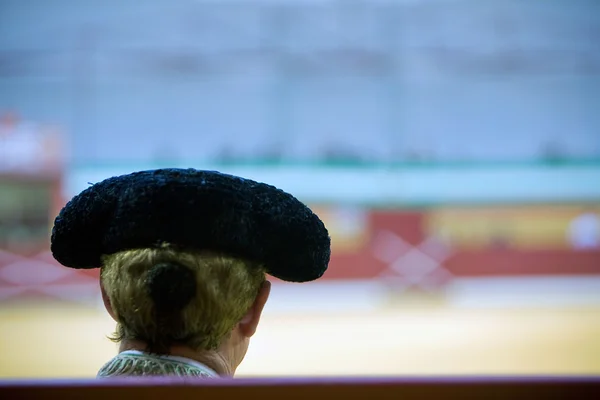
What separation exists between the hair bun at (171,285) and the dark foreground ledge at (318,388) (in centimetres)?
24

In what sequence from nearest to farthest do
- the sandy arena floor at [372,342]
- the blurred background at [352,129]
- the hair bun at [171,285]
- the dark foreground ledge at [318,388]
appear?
the dark foreground ledge at [318,388] < the hair bun at [171,285] < the sandy arena floor at [372,342] < the blurred background at [352,129]

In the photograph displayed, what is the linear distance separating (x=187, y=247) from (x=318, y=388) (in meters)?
0.30

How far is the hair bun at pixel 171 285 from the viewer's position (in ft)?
2.27

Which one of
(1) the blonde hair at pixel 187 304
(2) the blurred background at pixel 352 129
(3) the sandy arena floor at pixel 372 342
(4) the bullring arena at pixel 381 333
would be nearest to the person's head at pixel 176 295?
(1) the blonde hair at pixel 187 304

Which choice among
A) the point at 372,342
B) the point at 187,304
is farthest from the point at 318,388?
the point at 372,342

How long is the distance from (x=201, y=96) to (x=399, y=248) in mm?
2737

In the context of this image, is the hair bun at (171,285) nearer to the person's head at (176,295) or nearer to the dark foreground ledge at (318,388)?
the person's head at (176,295)

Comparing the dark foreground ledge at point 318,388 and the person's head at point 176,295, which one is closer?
the dark foreground ledge at point 318,388

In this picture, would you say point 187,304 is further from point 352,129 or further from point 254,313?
point 352,129

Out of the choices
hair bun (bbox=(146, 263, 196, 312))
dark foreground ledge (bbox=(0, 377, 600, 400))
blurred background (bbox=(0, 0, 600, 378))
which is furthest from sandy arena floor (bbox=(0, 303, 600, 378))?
dark foreground ledge (bbox=(0, 377, 600, 400))

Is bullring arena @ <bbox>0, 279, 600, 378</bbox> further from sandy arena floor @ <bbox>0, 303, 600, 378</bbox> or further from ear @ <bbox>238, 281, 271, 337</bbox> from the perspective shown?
ear @ <bbox>238, 281, 271, 337</bbox>

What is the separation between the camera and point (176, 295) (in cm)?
69

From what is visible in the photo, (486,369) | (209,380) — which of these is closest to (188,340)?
(209,380)

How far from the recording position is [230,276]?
2.37ft
